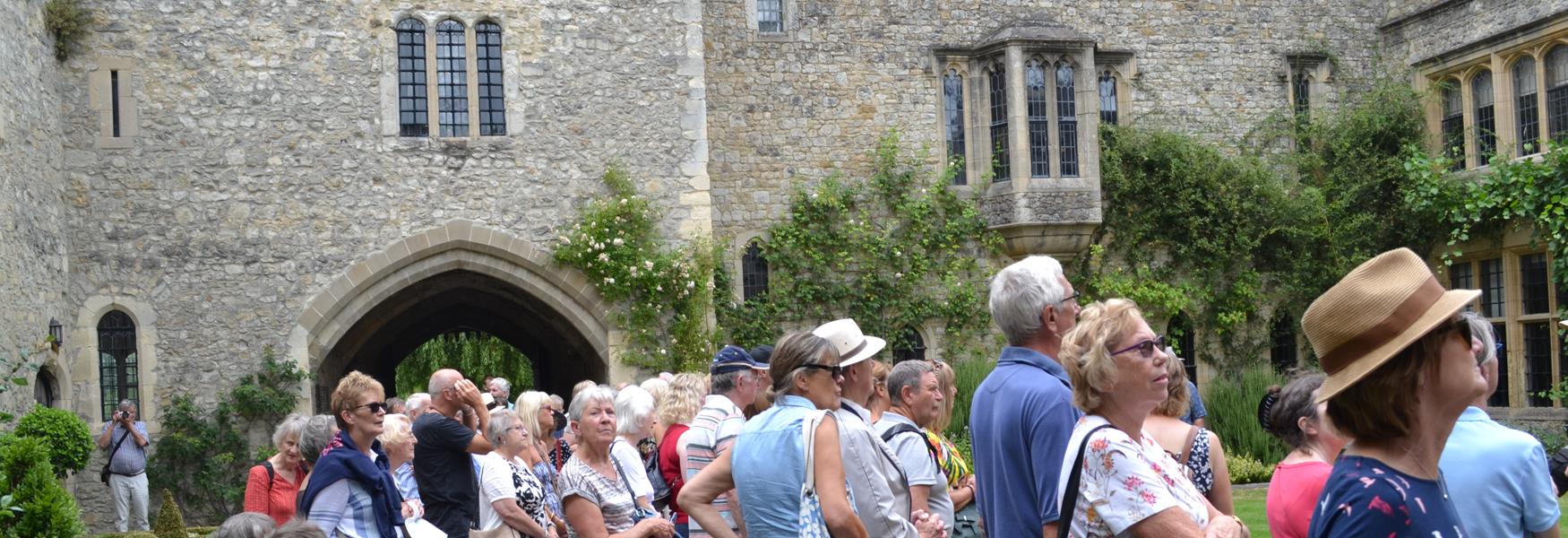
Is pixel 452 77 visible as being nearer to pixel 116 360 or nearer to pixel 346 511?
pixel 116 360

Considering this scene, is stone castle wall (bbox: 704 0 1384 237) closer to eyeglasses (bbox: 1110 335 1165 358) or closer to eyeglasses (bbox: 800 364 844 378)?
eyeglasses (bbox: 800 364 844 378)

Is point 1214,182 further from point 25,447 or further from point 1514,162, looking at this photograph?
point 25,447

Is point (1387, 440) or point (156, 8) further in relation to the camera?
point (156, 8)

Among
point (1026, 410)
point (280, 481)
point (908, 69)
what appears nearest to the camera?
point (1026, 410)

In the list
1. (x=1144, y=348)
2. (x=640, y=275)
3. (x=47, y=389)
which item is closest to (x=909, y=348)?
(x=640, y=275)

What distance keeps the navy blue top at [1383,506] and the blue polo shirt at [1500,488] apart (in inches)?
38.6

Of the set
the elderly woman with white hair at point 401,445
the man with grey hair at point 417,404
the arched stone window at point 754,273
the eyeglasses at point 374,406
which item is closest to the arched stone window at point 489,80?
the arched stone window at point 754,273

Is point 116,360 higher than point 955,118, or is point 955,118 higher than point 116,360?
point 955,118

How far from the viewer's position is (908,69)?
17.5m

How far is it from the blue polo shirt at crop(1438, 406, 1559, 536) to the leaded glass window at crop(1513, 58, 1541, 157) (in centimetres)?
1476

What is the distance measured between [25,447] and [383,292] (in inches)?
293

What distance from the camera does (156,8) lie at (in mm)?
14523

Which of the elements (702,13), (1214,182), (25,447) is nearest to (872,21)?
(702,13)

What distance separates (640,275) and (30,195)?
5312 millimetres
